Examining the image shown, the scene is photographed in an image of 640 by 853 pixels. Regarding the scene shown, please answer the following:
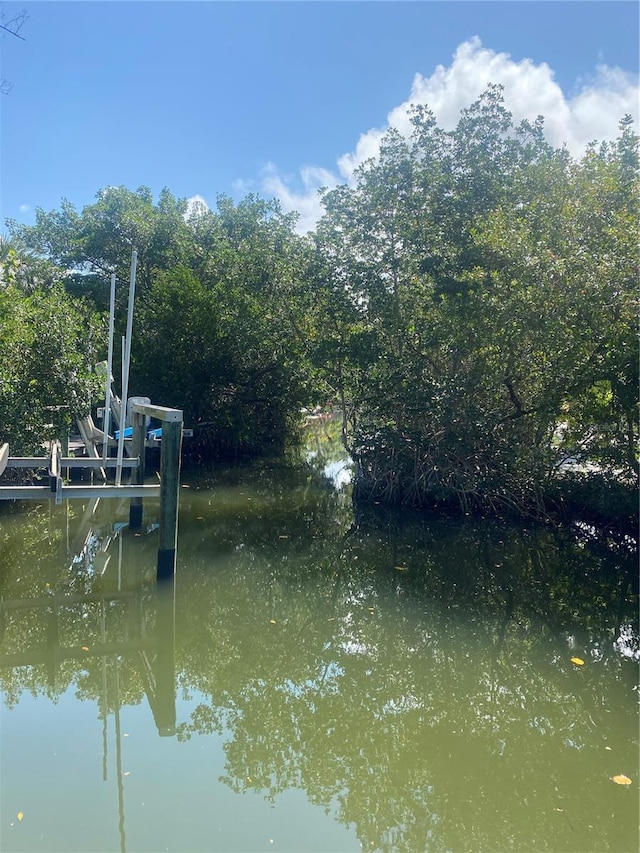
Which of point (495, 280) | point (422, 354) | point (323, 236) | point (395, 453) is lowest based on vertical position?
point (395, 453)

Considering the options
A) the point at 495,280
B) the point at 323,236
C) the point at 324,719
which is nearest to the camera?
the point at 324,719

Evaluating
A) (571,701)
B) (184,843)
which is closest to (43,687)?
(184,843)

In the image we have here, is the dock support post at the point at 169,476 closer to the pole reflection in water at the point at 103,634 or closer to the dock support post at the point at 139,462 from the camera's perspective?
the pole reflection in water at the point at 103,634

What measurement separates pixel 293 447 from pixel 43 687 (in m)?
16.2

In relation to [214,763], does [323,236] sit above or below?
above

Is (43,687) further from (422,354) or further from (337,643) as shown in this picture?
(422,354)

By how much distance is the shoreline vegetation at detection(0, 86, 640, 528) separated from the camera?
9.04m

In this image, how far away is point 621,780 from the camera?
154 inches

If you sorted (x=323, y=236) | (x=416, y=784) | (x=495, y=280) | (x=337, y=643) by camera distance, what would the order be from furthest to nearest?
(x=323, y=236) < (x=495, y=280) < (x=337, y=643) < (x=416, y=784)

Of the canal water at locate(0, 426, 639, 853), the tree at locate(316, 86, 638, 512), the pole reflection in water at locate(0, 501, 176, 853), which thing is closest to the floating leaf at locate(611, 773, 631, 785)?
the canal water at locate(0, 426, 639, 853)

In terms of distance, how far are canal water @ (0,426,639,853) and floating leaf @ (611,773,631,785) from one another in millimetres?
22

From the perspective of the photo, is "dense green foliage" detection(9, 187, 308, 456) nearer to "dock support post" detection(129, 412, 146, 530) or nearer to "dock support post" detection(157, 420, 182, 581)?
"dock support post" detection(129, 412, 146, 530)

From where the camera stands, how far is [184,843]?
10.8ft

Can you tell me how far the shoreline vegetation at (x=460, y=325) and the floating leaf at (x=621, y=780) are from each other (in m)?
5.90
